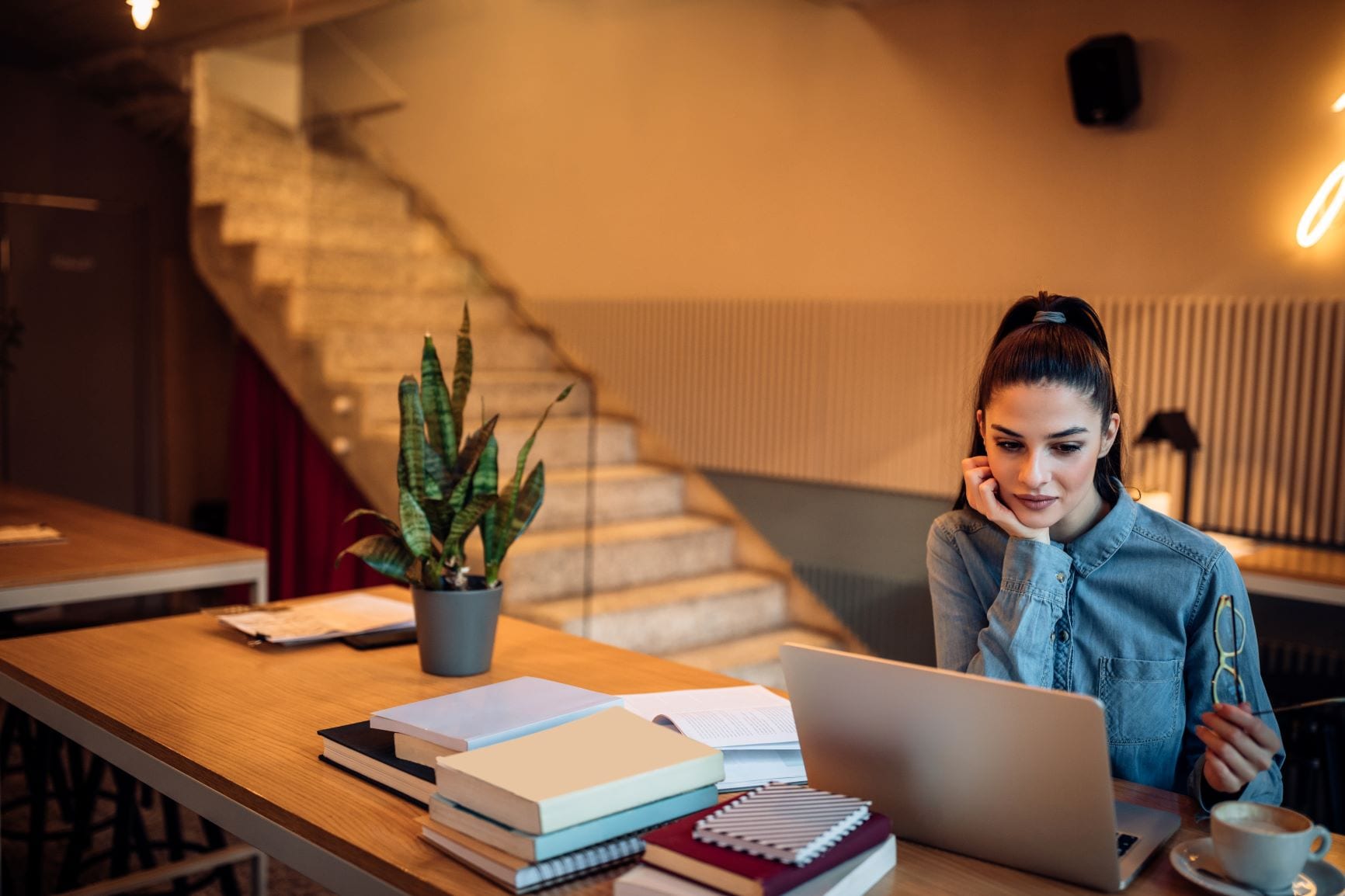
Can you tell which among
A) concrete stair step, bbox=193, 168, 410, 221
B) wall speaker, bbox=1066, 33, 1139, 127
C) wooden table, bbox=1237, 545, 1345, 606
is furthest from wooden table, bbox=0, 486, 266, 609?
wall speaker, bbox=1066, 33, 1139, 127

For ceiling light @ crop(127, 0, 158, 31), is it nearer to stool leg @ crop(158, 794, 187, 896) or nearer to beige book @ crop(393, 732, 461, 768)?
beige book @ crop(393, 732, 461, 768)

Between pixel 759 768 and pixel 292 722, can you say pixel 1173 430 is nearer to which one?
pixel 759 768

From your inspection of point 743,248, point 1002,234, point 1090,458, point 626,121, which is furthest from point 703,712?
point 626,121

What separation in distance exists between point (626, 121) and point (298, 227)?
162cm

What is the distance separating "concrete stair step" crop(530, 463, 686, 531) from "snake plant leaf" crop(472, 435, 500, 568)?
242 centimetres

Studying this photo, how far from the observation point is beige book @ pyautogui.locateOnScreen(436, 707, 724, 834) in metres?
1.11

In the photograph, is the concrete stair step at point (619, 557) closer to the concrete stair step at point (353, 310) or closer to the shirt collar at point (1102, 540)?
the concrete stair step at point (353, 310)

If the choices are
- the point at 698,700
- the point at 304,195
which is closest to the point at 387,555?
the point at 698,700

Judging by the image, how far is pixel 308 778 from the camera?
139 cm

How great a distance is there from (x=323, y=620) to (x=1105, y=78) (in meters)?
3.06

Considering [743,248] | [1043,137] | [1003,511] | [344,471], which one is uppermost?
[1043,137]

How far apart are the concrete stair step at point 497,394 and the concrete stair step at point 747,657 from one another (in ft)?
3.92

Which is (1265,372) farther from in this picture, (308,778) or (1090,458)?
(308,778)

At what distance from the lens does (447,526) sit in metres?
1.82
